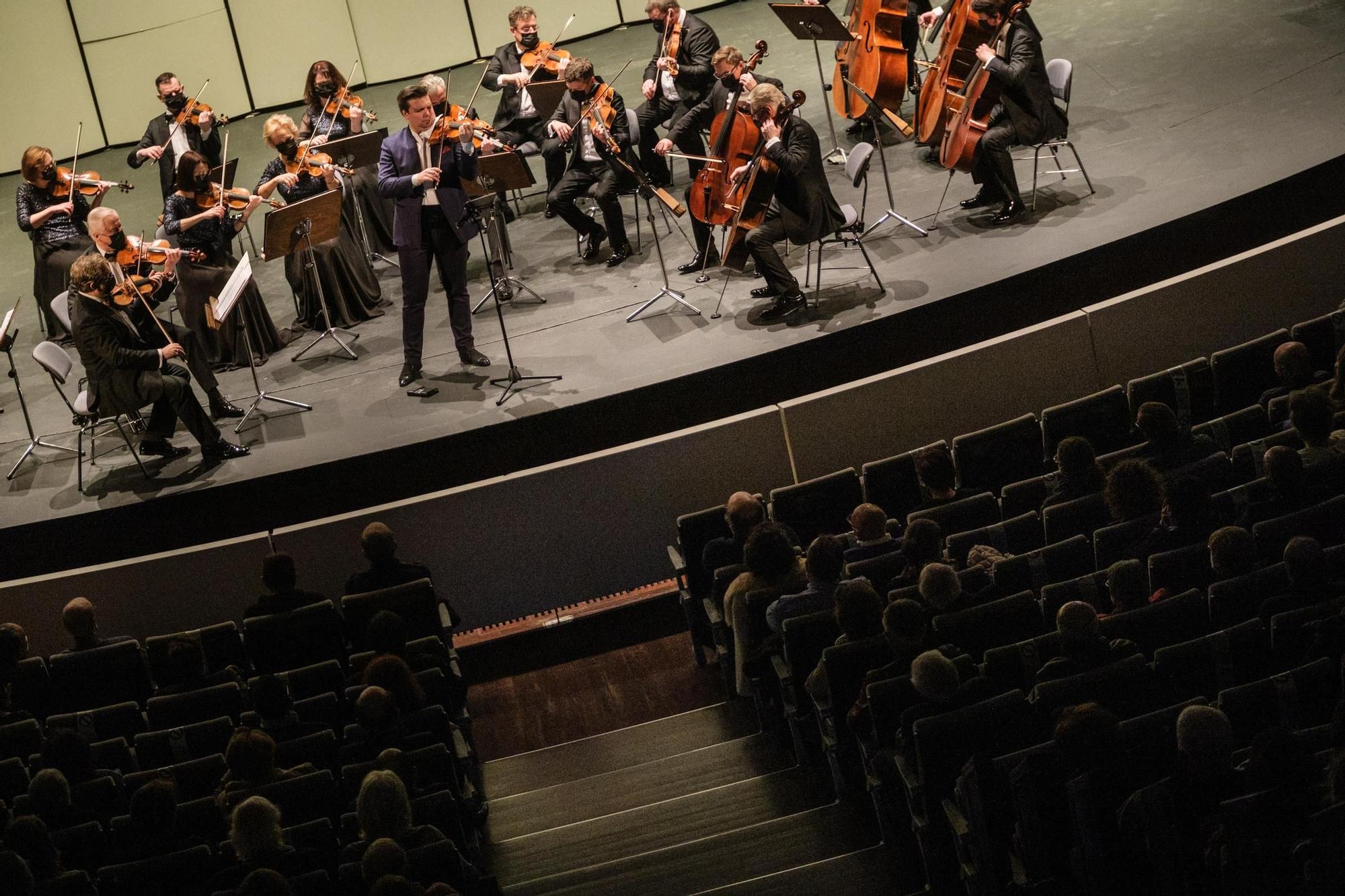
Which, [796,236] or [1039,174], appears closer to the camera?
[796,236]

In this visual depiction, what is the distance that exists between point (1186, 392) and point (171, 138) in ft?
22.3

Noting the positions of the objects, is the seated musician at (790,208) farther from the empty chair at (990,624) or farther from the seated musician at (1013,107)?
the empty chair at (990,624)

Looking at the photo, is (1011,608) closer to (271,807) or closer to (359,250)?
(271,807)

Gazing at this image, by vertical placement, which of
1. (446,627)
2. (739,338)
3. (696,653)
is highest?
(739,338)

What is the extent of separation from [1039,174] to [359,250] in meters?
4.28

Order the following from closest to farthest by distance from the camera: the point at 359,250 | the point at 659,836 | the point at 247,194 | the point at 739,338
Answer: the point at 659,836 < the point at 739,338 < the point at 247,194 < the point at 359,250

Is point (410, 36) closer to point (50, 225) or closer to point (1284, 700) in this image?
point (50, 225)

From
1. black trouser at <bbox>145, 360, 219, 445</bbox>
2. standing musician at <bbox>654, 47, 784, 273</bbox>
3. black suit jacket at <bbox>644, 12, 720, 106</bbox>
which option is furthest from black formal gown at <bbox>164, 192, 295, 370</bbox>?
black suit jacket at <bbox>644, 12, 720, 106</bbox>

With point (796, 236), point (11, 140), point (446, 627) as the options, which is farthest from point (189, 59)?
point (446, 627)

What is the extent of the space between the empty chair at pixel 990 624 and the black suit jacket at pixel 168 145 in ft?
22.4

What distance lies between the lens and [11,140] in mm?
13586

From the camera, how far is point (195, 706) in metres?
5.60

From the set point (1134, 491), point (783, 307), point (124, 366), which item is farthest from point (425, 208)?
point (1134, 491)

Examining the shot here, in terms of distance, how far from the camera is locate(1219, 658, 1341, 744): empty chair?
4102 millimetres
